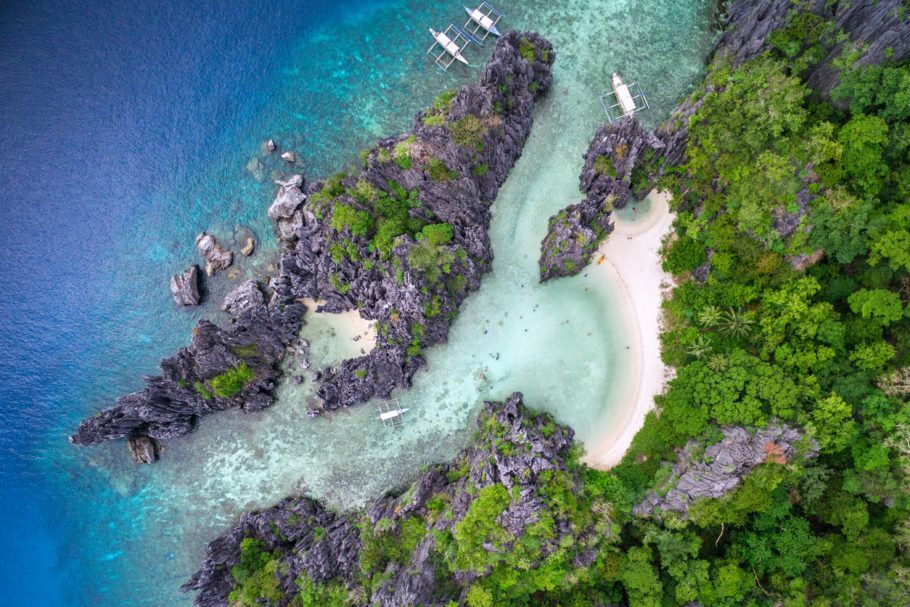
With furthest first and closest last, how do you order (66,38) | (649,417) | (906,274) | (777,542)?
(66,38) < (649,417) < (777,542) < (906,274)

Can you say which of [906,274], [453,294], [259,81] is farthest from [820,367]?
[259,81]

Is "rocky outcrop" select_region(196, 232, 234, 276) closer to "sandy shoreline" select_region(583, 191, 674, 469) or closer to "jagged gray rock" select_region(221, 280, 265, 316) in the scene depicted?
"jagged gray rock" select_region(221, 280, 265, 316)

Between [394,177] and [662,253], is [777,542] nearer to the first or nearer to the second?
[662,253]

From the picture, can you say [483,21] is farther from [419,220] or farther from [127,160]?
[127,160]

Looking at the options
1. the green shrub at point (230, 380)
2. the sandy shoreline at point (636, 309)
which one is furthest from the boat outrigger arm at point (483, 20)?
the green shrub at point (230, 380)

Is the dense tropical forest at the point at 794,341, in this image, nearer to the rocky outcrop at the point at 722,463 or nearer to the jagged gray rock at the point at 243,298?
the rocky outcrop at the point at 722,463

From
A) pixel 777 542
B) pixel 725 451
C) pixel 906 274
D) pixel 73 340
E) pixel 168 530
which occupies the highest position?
pixel 73 340
